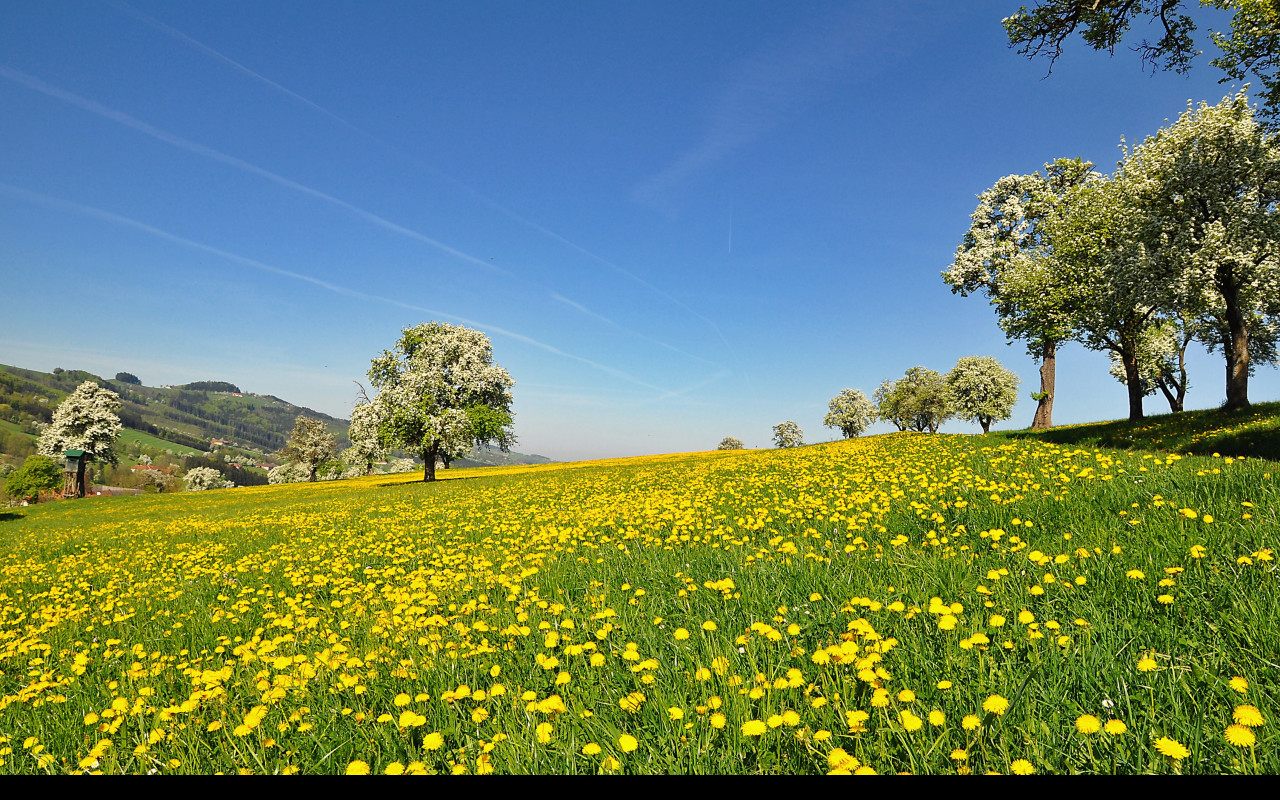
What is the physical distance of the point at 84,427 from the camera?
189 feet

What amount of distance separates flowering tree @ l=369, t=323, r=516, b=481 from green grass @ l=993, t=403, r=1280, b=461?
34.1 m

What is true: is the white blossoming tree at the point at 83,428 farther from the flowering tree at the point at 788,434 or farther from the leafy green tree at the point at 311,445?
the flowering tree at the point at 788,434

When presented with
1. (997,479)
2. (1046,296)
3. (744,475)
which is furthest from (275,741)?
(1046,296)

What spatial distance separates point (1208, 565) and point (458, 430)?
37933mm

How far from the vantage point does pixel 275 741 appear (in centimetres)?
307

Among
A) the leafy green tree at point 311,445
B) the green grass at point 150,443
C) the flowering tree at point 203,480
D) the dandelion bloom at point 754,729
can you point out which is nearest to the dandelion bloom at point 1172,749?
the dandelion bloom at point 754,729

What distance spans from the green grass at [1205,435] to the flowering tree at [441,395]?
112ft

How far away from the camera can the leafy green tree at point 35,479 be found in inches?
2314

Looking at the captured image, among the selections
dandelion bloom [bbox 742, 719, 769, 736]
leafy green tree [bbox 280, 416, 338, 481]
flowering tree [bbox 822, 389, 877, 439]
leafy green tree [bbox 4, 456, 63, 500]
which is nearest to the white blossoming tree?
leafy green tree [bbox 4, 456, 63, 500]

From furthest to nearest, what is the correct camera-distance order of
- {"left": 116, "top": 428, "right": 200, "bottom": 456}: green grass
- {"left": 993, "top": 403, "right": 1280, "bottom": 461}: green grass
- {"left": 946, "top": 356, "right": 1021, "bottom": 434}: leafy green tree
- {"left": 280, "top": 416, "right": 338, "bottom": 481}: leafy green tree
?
{"left": 116, "top": 428, "right": 200, "bottom": 456}: green grass
{"left": 280, "top": 416, "right": 338, "bottom": 481}: leafy green tree
{"left": 946, "top": 356, "right": 1021, "bottom": 434}: leafy green tree
{"left": 993, "top": 403, "right": 1280, "bottom": 461}: green grass

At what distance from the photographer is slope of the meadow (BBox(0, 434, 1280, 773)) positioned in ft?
8.11

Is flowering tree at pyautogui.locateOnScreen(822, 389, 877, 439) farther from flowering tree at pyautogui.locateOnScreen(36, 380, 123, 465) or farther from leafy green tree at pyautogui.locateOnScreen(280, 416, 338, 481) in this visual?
flowering tree at pyautogui.locateOnScreen(36, 380, 123, 465)

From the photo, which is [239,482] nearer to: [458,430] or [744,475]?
[458,430]

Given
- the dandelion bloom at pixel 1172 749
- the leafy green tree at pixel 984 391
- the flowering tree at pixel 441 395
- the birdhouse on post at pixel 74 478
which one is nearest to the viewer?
the dandelion bloom at pixel 1172 749
